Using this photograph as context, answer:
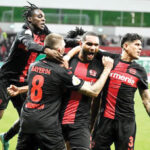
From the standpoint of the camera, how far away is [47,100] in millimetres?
4320

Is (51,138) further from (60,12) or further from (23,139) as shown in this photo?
(60,12)

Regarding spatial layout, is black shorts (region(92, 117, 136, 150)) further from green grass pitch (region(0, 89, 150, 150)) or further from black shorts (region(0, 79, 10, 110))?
green grass pitch (region(0, 89, 150, 150))

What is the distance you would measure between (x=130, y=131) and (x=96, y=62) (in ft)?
3.07

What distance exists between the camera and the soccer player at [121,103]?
497 centimetres

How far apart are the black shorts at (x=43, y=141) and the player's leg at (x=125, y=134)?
893 mm

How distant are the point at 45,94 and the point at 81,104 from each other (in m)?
0.55

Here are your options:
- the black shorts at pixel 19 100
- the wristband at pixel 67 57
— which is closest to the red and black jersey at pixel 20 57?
the black shorts at pixel 19 100

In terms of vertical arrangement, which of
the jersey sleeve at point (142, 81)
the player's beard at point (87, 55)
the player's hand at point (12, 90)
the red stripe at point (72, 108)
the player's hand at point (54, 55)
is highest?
the player's hand at point (54, 55)

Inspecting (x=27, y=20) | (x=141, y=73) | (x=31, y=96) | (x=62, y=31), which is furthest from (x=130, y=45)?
(x=62, y=31)

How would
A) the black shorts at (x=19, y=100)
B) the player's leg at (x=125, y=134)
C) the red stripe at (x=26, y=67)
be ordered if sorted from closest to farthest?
the player's leg at (x=125, y=134)
the red stripe at (x=26, y=67)
the black shorts at (x=19, y=100)

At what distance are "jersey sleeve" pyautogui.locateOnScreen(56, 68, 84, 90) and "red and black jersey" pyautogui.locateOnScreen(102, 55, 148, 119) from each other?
70 cm

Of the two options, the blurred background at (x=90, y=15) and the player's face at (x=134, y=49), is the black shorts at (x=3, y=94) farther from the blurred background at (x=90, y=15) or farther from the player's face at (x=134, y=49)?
the blurred background at (x=90, y=15)

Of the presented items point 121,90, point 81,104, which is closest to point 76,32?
point 121,90

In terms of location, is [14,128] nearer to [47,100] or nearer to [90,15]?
[47,100]
